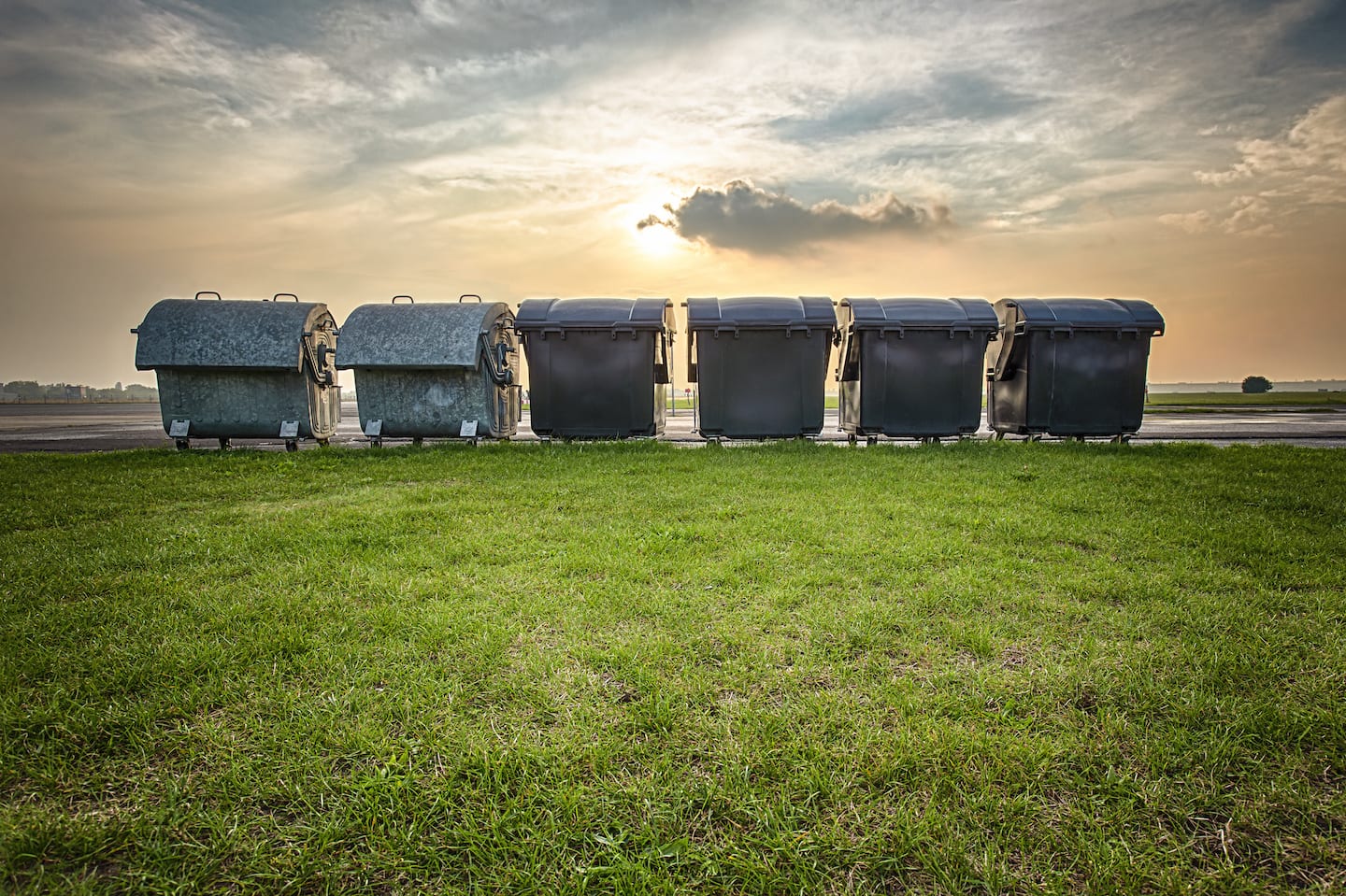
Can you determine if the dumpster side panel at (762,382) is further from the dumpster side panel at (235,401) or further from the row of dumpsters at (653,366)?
the dumpster side panel at (235,401)

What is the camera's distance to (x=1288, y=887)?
169 centimetres

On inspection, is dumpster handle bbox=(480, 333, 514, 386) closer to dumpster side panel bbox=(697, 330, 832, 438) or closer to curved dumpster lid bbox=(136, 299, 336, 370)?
curved dumpster lid bbox=(136, 299, 336, 370)

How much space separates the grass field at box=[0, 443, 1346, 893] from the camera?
179 cm

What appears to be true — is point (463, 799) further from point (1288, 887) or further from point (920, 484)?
point (920, 484)

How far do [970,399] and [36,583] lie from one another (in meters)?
11.8

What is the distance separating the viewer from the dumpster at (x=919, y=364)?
10.6 metres

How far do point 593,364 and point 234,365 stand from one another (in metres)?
6.14

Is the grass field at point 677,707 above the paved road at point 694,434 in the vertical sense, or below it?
below

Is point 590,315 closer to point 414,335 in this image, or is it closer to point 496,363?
point 496,363

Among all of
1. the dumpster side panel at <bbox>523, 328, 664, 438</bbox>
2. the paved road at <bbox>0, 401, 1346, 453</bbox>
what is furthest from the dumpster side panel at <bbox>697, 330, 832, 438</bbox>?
the paved road at <bbox>0, 401, 1346, 453</bbox>

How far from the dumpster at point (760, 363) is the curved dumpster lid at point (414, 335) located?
3.82m

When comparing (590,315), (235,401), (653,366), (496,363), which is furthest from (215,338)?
(653,366)

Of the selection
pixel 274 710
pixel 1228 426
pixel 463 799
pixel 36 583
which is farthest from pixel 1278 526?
pixel 1228 426

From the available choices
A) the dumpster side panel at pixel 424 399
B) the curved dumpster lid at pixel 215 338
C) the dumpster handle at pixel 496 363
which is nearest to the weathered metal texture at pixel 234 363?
the curved dumpster lid at pixel 215 338
